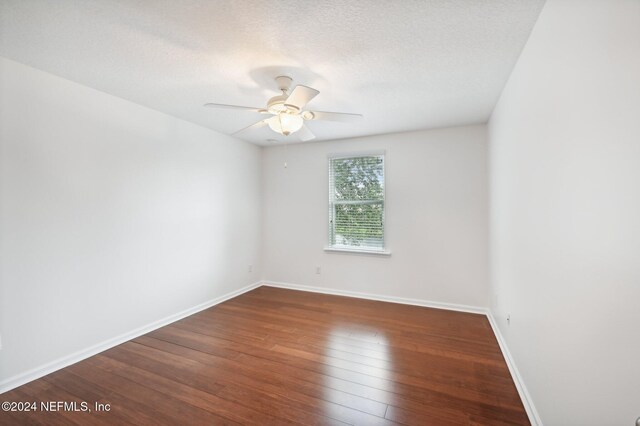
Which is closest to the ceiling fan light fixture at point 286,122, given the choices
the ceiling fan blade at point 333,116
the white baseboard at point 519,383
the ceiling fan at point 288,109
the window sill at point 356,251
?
the ceiling fan at point 288,109

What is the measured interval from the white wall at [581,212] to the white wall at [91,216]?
3.34m

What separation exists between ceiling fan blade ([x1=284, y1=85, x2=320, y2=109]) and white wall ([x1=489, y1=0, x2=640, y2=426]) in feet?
4.23

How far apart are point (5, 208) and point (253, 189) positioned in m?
2.83

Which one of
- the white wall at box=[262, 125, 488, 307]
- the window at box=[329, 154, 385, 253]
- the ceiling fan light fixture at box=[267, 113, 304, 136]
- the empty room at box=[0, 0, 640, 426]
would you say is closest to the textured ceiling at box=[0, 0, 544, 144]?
the empty room at box=[0, 0, 640, 426]

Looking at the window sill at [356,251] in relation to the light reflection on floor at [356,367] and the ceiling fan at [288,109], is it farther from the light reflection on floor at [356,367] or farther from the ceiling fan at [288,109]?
the ceiling fan at [288,109]

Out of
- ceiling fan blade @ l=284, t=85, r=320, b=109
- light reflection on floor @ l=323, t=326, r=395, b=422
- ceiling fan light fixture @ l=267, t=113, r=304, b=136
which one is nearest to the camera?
ceiling fan blade @ l=284, t=85, r=320, b=109

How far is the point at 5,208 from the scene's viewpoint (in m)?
1.94

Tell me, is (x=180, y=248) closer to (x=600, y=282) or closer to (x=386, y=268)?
(x=386, y=268)

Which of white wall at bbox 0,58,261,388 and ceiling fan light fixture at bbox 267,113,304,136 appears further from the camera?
ceiling fan light fixture at bbox 267,113,304,136

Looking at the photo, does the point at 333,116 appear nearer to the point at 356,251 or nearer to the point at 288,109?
the point at 288,109

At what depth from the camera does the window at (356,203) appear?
3.94 m

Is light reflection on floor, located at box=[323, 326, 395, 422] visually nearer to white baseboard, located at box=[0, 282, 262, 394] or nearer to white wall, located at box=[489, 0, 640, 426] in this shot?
white wall, located at box=[489, 0, 640, 426]

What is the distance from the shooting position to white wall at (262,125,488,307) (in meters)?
3.43

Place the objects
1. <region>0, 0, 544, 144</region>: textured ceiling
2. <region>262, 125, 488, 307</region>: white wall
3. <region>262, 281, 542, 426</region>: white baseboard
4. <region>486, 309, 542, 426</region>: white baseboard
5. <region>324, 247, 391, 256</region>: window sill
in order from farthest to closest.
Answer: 1. <region>324, 247, 391, 256</region>: window sill
2. <region>262, 125, 488, 307</region>: white wall
3. <region>262, 281, 542, 426</region>: white baseboard
4. <region>486, 309, 542, 426</region>: white baseboard
5. <region>0, 0, 544, 144</region>: textured ceiling
